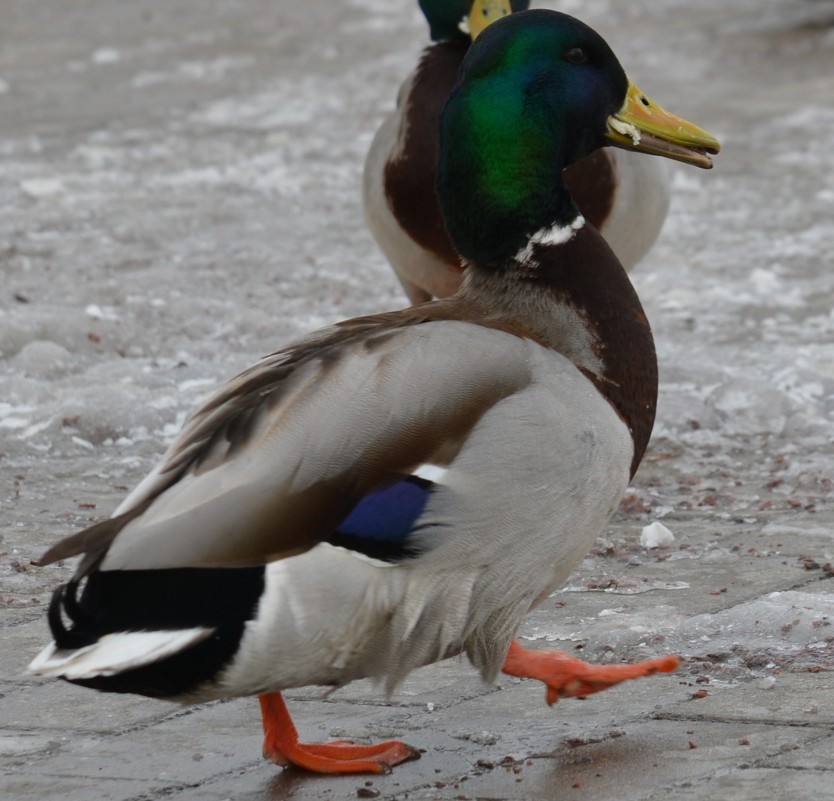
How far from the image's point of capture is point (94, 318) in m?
6.24

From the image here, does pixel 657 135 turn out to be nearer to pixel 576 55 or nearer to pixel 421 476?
pixel 576 55

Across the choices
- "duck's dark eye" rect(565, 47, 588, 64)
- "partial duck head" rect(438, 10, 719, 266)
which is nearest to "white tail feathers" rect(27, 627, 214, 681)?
"partial duck head" rect(438, 10, 719, 266)

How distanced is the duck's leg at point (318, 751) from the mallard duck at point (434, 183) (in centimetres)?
213

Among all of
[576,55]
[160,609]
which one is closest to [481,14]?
[576,55]

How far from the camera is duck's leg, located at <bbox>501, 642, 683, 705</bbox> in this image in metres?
3.08

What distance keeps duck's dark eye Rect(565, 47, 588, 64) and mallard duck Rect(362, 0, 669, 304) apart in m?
1.55

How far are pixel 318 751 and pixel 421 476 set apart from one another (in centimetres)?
53

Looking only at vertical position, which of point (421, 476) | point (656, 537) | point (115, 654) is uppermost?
point (421, 476)

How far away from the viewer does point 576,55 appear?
3.34 metres

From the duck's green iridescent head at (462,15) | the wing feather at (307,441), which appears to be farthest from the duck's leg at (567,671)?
the duck's green iridescent head at (462,15)

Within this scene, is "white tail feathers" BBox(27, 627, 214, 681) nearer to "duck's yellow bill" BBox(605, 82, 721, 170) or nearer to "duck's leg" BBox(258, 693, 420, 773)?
"duck's leg" BBox(258, 693, 420, 773)

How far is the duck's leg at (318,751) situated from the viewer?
9.58ft

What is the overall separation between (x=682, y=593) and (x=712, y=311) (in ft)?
9.65

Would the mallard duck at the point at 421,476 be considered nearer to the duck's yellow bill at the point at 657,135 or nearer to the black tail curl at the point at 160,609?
the black tail curl at the point at 160,609
